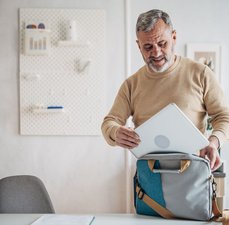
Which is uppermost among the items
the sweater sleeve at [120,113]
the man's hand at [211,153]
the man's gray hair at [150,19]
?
the man's gray hair at [150,19]

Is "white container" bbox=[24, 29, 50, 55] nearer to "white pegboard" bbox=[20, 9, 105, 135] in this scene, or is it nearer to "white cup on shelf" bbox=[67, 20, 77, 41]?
"white pegboard" bbox=[20, 9, 105, 135]

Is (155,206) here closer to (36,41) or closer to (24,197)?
(24,197)

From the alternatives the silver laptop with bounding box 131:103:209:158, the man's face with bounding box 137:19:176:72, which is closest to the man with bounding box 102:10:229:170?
the man's face with bounding box 137:19:176:72

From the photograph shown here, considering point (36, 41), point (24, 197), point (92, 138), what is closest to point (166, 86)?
point (24, 197)

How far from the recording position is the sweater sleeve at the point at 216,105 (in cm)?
134

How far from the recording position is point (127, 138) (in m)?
1.31

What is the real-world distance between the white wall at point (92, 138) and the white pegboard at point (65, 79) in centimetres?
7

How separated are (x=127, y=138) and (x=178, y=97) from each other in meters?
0.30

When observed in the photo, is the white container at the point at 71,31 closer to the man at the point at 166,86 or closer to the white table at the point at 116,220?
the man at the point at 166,86

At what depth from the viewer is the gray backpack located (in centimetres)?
121

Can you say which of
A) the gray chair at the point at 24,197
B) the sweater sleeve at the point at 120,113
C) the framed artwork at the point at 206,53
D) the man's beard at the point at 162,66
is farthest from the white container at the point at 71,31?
the man's beard at the point at 162,66

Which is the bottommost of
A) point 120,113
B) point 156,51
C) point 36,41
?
point 120,113

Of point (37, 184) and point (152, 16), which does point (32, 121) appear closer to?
A: point (37, 184)

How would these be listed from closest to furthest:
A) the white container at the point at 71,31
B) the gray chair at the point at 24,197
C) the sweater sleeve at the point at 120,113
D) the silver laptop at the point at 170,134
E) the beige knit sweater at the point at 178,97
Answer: the silver laptop at the point at 170,134 → the beige knit sweater at the point at 178,97 → the sweater sleeve at the point at 120,113 → the gray chair at the point at 24,197 → the white container at the point at 71,31
